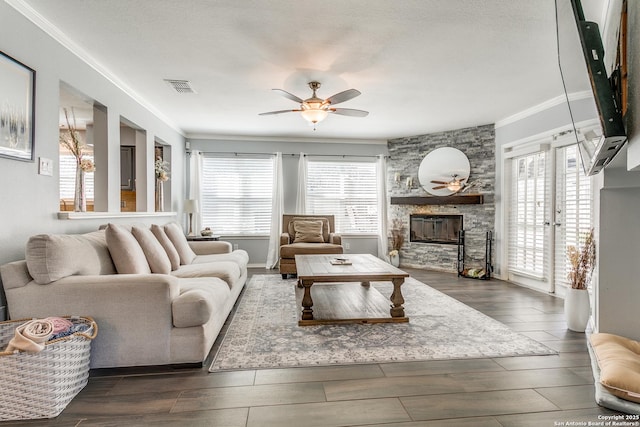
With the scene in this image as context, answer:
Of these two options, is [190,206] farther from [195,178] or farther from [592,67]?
[592,67]

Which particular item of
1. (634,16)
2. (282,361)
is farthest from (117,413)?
(634,16)

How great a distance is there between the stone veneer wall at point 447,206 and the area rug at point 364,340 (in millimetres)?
2309

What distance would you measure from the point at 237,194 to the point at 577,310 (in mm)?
5395

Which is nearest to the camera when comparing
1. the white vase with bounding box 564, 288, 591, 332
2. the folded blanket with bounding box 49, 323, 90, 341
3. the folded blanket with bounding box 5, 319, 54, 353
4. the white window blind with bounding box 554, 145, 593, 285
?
the folded blanket with bounding box 5, 319, 54, 353

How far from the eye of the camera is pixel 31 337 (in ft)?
5.68

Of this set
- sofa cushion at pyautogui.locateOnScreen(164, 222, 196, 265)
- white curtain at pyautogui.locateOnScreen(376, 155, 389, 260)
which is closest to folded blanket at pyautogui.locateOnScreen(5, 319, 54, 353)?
sofa cushion at pyautogui.locateOnScreen(164, 222, 196, 265)

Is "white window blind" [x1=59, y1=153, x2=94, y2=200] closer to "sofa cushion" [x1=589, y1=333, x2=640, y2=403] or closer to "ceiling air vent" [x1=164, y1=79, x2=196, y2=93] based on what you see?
"ceiling air vent" [x1=164, y1=79, x2=196, y2=93]

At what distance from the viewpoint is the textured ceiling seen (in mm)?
2365

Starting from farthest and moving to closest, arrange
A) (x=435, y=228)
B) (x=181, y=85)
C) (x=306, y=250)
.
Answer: (x=435, y=228), (x=306, y=250), (x=181, y=85)

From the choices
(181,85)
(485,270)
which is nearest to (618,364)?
(485,270)

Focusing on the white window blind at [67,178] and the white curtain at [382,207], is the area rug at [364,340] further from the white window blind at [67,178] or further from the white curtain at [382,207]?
the white window blind at [67,178]

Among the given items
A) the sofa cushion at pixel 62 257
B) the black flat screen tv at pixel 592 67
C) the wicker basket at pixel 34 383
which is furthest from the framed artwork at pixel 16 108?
the black flat screen tv at pixel 592 67

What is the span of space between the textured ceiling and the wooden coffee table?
6.56ft

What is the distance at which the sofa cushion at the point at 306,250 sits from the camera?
5.17m
